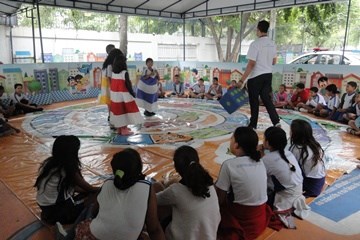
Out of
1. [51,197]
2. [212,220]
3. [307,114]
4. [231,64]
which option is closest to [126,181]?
[212,220]

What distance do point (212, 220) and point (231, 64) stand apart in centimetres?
813

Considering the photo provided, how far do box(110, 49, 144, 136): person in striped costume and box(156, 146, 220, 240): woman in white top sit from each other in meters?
3.16

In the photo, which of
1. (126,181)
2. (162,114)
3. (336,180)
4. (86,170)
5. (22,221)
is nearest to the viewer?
(126,181)

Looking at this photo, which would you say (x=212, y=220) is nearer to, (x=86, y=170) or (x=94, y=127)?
(x=86, y=170)

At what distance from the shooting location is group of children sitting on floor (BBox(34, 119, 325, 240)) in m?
1.82

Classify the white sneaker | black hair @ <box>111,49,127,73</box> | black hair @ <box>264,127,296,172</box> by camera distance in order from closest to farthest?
1. the white sneaker
2. black hair @ <box>264,127,296,172</box>
3. black hair @ <box>111,49,127,73</box>

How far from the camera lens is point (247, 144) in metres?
2.27

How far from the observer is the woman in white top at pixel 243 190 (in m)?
2.19

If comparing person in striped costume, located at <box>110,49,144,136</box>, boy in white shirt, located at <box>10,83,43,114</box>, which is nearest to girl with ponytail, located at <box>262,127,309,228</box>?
person in striped costume, located at <box>110,49,144,136</box>

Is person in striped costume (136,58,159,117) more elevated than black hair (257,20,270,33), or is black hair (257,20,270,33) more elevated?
black hair (257,20,270,33)

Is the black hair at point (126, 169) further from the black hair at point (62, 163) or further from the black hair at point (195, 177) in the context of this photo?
the black hair at point (62, 163)

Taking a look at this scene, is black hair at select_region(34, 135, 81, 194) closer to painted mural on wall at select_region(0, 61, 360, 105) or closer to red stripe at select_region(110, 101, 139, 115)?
red stripe at select_region(110, 101, 139, 115)

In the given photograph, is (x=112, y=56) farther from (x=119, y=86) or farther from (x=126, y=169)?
(x=126, y=169)

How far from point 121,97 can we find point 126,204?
340 cm
